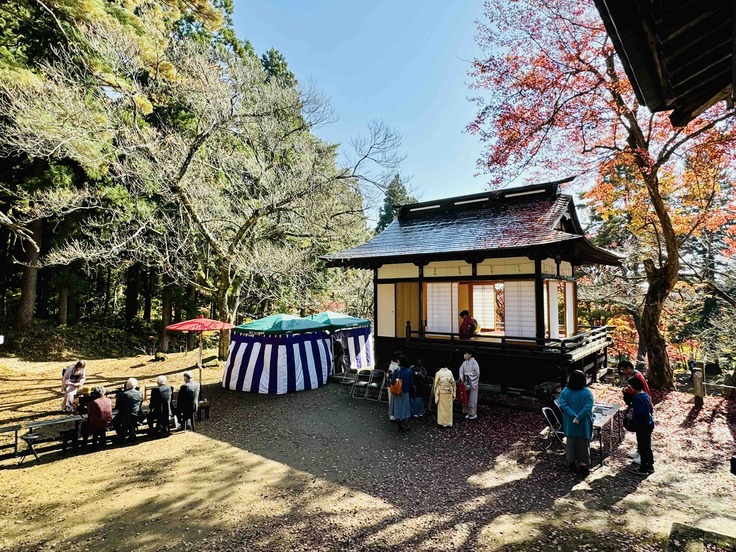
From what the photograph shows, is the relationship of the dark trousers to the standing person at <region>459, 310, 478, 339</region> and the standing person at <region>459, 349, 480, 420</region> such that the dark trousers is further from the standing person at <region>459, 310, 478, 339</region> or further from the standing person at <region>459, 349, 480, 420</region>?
the standing person at <region>459, 310, 478, 339</region>

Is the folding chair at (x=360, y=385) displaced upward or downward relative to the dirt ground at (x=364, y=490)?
upward

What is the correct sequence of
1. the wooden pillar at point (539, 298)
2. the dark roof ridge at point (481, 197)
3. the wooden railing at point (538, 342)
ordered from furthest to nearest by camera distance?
1. the dark roof ridge at point (481, 197)
2. the wooden pillar at point (539, 298)
3. the wooden railing at point (538, 342)

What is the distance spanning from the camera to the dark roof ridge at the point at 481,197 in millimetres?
11883

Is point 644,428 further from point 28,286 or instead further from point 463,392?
point 28,286

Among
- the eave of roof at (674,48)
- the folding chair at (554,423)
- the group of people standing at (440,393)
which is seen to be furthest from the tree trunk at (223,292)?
the eave of roof at (674,48)

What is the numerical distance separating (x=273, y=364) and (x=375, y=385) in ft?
10.3

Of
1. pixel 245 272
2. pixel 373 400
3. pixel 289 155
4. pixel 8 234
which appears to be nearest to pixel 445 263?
pixel 373 400

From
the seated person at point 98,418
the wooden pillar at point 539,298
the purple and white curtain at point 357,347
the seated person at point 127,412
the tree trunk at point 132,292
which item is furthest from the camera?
the tree trunk at point 132,292

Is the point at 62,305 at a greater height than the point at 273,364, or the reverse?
the point at 62,305

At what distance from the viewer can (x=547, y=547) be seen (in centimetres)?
415

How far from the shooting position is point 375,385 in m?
10.5

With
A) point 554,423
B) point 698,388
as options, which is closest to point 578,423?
point 554,423

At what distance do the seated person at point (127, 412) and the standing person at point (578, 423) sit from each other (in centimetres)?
815

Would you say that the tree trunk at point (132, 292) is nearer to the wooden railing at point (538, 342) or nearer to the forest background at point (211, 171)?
the forest background at point (211, 171)
